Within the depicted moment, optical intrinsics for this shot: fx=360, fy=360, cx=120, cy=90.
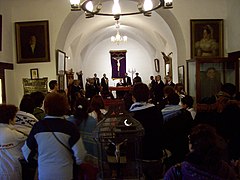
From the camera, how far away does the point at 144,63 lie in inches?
1018

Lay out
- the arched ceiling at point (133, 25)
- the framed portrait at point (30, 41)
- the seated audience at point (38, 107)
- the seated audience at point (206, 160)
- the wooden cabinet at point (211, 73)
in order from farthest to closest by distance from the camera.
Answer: the arched ceiling at point (133, 25), the framed portrait at point (30, 41), the wooden cabinet at point (211, 73), the seated audience at point (38, 107), the seated audience at point (206, 160)

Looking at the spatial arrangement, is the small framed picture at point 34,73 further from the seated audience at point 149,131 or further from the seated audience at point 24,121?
the seated audience at point 149,131

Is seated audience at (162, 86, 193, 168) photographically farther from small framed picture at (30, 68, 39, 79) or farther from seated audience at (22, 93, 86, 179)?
small framed picture at (30, 68, 39, 79)

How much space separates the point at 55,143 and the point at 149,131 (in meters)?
1.11

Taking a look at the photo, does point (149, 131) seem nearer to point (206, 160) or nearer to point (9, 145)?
point (9, 145)

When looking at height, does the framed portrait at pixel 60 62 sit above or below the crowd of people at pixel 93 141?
above

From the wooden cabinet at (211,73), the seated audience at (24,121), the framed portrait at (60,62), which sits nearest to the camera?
the seated audience at (24,121)

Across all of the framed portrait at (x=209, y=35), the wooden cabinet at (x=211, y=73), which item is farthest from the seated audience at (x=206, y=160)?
the framed portrait at (x=209, y=35)

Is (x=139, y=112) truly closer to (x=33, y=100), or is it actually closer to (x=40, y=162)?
(x=40, y=162)

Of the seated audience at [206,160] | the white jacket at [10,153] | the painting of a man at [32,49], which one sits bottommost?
the white jacket at [10,153]

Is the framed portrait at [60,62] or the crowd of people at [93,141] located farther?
the framed portrait at [60,62]

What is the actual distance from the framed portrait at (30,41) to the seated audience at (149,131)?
582 centimetres

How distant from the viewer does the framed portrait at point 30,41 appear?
368 inches

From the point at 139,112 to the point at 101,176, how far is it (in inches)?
33.4
